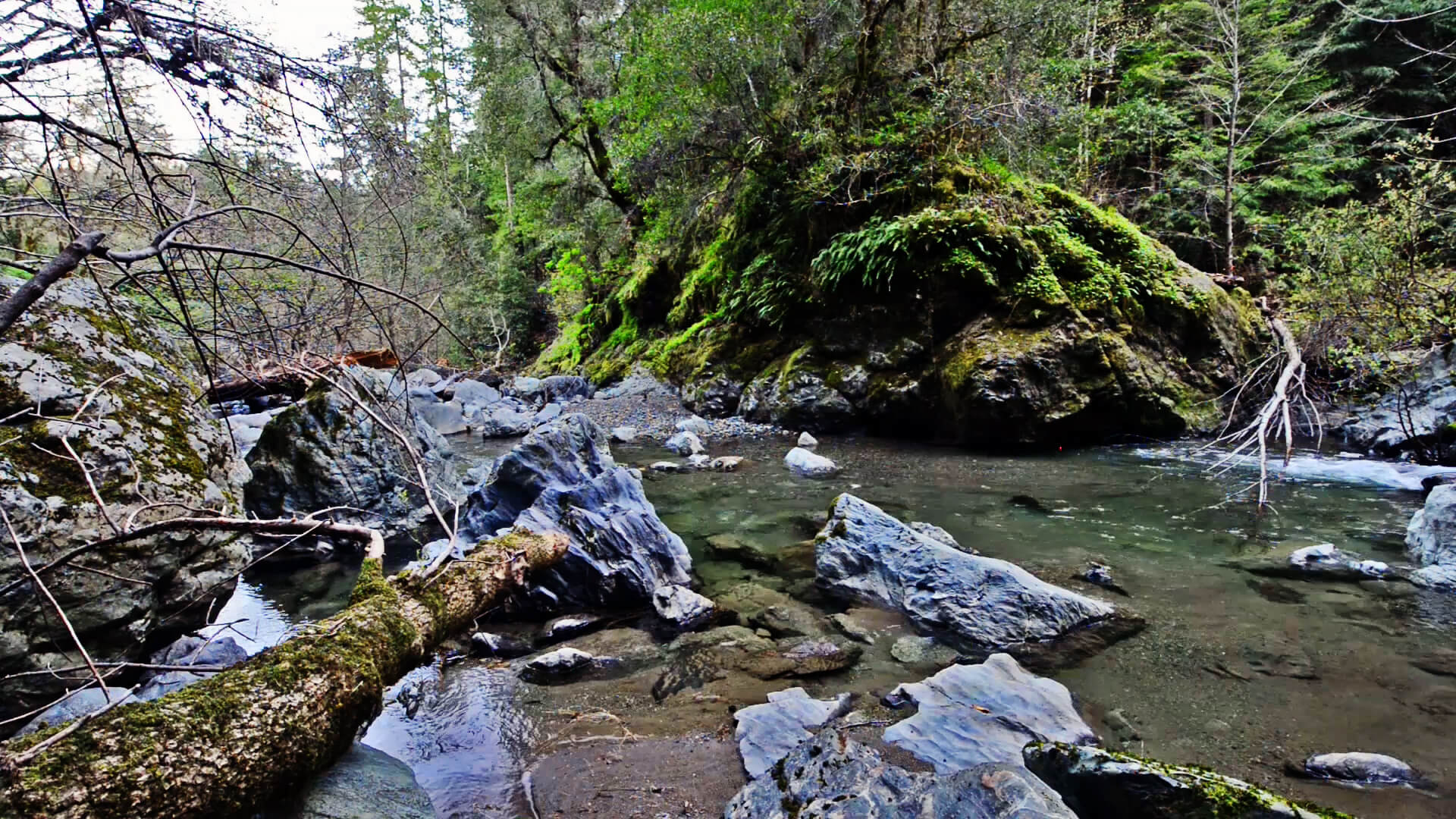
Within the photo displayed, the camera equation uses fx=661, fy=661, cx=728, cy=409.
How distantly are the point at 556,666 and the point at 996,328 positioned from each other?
25.1ft

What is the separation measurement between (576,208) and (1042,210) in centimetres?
1353

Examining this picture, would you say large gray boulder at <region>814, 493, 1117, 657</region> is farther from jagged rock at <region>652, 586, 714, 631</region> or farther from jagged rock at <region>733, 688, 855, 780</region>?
jagged rock at <region>733, 688, 855, 780</region>

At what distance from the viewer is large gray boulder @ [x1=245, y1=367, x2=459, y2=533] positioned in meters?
5.43

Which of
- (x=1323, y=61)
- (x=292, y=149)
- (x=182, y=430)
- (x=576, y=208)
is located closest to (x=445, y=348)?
(x=576, y=208)

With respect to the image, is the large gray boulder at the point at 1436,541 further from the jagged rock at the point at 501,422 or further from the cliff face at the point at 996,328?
the jagged rock at the point at 501,422

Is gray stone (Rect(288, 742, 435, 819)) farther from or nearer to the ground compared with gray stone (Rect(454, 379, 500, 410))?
nearer to the ground

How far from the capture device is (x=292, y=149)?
215 centimetres

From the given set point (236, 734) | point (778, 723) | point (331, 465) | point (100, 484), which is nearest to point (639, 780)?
point (778, 723)

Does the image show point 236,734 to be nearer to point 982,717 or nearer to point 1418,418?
point 982,717

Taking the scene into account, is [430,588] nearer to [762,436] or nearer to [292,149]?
[292,149]

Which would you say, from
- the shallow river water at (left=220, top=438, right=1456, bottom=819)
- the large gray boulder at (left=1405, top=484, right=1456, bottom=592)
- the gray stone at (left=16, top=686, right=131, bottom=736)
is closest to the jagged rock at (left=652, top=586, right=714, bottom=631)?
the shallow river water at (left=220, top=438, right=1456, bottom=819)

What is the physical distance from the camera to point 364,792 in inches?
86.4

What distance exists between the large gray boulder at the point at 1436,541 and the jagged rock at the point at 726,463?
5.83m

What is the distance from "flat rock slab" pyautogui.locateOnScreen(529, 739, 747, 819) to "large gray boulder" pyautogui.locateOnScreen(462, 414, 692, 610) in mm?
1542
